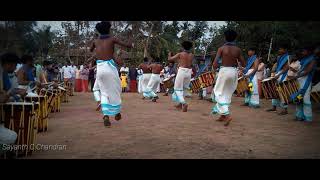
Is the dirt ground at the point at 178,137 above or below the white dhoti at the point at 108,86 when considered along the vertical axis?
below

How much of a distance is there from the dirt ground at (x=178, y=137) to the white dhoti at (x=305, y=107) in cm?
25

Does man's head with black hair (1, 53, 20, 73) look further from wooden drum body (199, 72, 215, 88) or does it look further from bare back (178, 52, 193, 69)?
wooden drum body (199, 72, 215, 88)

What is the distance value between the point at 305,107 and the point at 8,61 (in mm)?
6739

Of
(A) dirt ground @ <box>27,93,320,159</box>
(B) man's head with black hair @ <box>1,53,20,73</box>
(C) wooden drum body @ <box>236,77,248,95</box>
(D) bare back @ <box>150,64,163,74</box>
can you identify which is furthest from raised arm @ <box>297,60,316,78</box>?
(D) bare back @ <box>150,64,163,74</box>

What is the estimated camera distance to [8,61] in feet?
17.5

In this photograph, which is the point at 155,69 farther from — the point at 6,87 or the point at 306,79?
the point at 6,87

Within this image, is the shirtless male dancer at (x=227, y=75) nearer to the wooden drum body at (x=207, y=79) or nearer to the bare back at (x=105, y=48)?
the bare back at (x=105, y=48)

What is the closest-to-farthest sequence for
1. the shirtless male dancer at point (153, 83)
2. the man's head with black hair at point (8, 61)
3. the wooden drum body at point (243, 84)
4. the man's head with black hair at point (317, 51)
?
1. the man's head with black hair at point (8, 61)
2. the man's head with black hair at point (317, 51)
3. the wooden drum body at point (243, 84)
4. the shirtless male dancer at point (153, 83)

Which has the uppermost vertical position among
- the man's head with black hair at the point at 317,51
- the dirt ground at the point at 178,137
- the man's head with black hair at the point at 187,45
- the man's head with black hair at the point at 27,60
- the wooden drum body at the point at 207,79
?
the man's head with black hair at the point at 187,45

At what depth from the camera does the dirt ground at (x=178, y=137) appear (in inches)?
216

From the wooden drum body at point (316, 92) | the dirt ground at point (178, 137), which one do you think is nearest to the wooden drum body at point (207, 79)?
the dirt ground at point (178, 137)

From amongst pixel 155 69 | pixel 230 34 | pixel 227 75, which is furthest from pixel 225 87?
pixel 155 69
